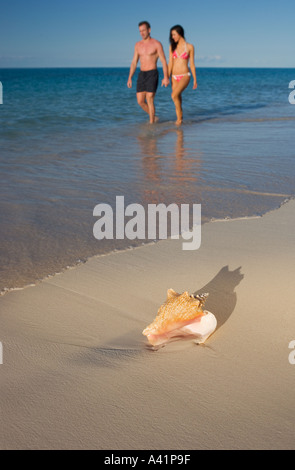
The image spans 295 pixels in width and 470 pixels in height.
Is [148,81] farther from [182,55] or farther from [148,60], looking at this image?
[182,55]

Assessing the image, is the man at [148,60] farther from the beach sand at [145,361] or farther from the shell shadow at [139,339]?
the shell shadow at [139,339]

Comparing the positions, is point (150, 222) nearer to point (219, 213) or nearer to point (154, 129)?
point (219, 213)

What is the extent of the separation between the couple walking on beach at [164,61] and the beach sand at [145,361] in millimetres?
6397

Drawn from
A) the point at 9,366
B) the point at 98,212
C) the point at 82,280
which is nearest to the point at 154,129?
the point at 98,212

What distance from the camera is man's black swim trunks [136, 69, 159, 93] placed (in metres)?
8.54

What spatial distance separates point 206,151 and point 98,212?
3.01m

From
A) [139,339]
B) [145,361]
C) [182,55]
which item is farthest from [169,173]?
[182,55]

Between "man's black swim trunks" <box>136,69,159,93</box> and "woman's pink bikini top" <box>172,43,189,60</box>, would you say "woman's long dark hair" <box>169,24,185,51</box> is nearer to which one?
"woman's pink bikini top" <box>172,43,189,60</box>
